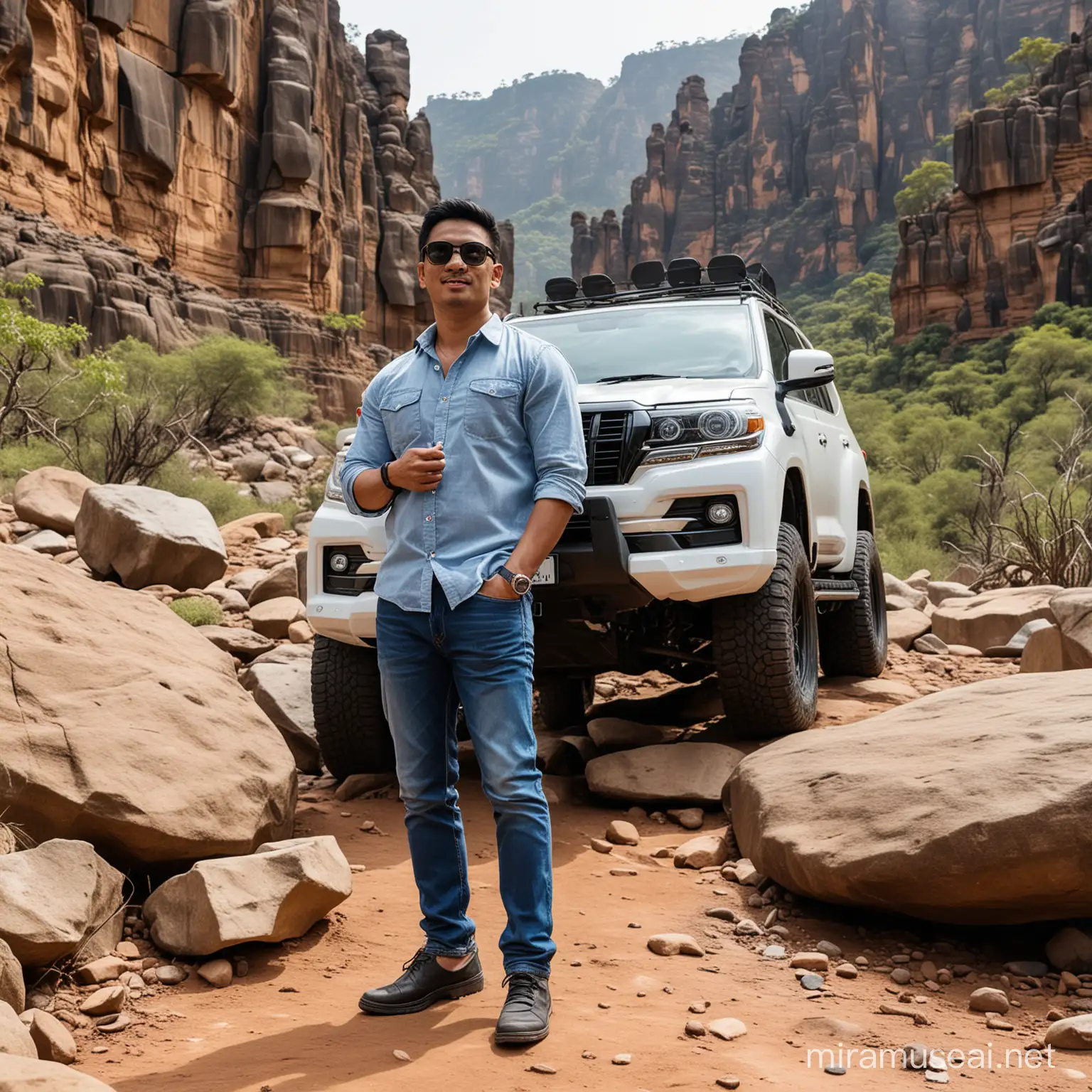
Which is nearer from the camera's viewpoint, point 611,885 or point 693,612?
point 611,885

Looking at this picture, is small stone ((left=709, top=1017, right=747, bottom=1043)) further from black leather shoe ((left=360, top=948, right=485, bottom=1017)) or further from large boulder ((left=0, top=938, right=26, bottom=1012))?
large boulder ((left=0, top=938, right=26, bottom=1012))

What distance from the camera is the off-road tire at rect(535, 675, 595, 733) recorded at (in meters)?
6.93

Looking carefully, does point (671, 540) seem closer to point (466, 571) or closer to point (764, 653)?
point (764, 653)

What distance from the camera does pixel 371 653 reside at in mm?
5391

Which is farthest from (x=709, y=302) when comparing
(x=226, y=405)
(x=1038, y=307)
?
(x=1038, y=307)

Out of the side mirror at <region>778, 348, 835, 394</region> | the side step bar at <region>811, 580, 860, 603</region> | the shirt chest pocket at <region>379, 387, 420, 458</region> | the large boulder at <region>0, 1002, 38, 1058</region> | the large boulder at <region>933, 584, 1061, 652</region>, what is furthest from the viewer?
the large boulder at <region>933, 584, 1061, 652</region>

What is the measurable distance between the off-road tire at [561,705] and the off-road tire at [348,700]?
1592 mm

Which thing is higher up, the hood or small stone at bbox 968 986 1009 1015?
the hood

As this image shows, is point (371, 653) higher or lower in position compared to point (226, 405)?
lower

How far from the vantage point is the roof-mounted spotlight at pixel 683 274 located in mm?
6965

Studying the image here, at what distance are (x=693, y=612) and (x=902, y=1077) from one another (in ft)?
10.5

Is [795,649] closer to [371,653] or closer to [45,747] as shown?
[371,653]

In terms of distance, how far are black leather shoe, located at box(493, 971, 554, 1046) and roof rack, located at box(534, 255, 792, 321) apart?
15.0 feet

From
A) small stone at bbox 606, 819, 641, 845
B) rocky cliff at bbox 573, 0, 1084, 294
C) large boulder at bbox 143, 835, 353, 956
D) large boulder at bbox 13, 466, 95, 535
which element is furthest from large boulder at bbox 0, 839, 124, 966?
rocky cliff at bbox 573, 0, 1084, 294
